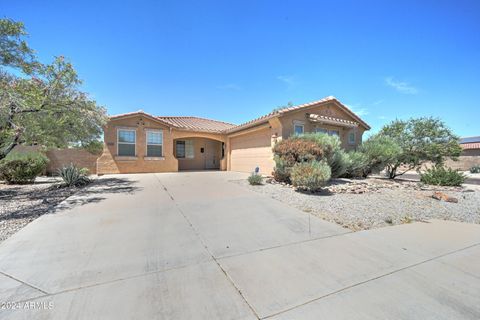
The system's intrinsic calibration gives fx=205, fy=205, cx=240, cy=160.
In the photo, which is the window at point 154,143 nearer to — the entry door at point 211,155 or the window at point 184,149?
the window at point 184,149

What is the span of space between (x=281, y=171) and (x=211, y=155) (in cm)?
1085

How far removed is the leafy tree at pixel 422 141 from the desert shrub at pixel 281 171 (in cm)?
757

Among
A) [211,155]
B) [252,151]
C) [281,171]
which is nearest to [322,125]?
[252,151]

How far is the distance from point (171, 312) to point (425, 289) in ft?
9.35

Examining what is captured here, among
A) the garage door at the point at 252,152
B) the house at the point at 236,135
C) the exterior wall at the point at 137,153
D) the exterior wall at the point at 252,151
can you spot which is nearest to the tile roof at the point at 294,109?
the house at the point at 236,135

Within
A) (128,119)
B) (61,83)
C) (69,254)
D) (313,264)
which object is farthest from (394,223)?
(128,119)

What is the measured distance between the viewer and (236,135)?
1686cm

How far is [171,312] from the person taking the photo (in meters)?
→ 1.97

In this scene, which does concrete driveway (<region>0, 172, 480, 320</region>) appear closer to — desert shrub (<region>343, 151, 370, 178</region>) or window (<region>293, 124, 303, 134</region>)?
desert shrub (<region>343, 151, 370, 178</region>)

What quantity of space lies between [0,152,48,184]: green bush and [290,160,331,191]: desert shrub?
41.4ft

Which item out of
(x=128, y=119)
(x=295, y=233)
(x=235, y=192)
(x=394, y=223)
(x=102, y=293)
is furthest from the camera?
(x=128, y=119)

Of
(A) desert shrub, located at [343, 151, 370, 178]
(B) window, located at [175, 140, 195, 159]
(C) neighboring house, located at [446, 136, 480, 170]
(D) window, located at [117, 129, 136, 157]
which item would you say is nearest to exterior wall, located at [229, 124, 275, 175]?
(B) window, located at [175, 140, 195, 159]

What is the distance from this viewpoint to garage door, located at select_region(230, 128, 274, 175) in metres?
13.2

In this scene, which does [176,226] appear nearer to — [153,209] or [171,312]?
[153,209]
